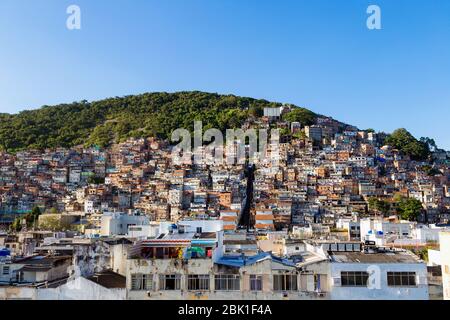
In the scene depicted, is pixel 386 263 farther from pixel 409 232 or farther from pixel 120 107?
pixel 120 107

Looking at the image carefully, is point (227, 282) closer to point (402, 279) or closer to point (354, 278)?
point (354, 278)

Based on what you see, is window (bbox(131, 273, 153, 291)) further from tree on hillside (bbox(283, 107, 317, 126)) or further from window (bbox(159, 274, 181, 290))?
tree on hillside (bbox(283, 107, 317, 126))

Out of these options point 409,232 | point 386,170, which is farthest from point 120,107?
point 409,232

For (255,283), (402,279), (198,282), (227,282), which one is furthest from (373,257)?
(198,282)

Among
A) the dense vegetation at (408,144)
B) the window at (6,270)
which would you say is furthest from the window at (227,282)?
the dense vegetation at (408,144)

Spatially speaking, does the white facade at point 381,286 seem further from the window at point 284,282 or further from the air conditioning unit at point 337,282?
the window at point 284,282

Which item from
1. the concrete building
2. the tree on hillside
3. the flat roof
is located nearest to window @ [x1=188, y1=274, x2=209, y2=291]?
the flat roof
